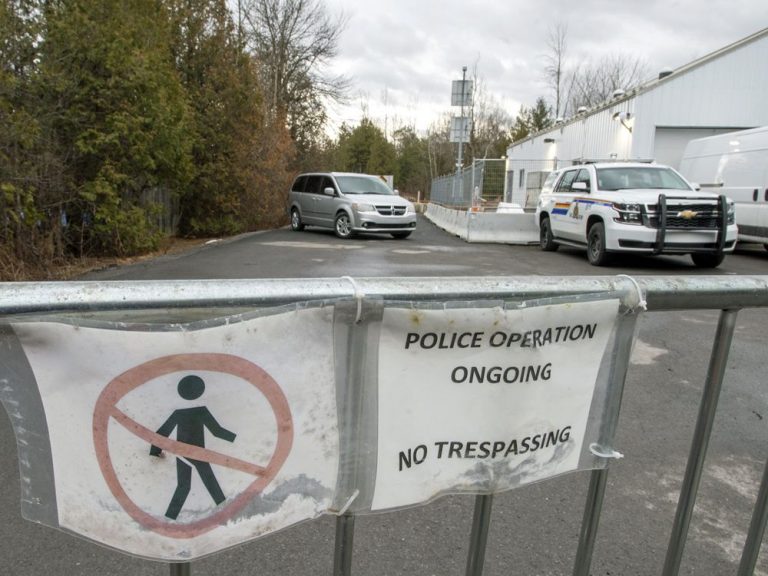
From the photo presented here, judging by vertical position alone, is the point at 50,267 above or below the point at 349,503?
below

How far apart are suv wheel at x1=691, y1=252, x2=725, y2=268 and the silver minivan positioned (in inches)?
325

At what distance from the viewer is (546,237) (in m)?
14.4

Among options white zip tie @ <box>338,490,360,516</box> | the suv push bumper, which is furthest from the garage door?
white zip tie @ <box>338,490,360,516</box>

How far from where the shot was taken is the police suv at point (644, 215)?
1031 centimetres

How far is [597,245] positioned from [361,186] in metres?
9.07

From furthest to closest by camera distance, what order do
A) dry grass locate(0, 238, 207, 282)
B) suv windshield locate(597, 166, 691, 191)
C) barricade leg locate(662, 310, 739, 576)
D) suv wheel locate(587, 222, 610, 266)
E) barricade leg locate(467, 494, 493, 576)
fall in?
suv windshield locate(597, 166, 691, 191), suv wheel locate(587, 222, 610, 266), dry grass locate(0, 238, 207, 282), barricade leg locate(662, 310, 739, 576), barricade leg locate(467, 494, 493, 576)

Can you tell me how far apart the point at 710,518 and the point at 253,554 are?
2230mm

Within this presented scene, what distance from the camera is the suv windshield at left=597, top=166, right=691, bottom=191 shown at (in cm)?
1160

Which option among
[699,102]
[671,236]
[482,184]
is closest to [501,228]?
[482,184]

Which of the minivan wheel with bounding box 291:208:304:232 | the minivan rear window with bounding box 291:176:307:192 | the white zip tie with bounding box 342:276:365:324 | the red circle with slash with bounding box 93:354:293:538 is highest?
the white zip tie with bounding box 342:276:365:324

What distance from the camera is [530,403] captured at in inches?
56.2

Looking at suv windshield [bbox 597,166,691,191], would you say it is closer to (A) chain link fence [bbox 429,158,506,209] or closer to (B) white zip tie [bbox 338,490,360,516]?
(A) chain link fence [bbox 429,158,506,209]

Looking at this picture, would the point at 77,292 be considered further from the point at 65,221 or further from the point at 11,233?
the point at 65,221

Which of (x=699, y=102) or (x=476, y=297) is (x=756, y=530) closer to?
(x=476, y=297)
